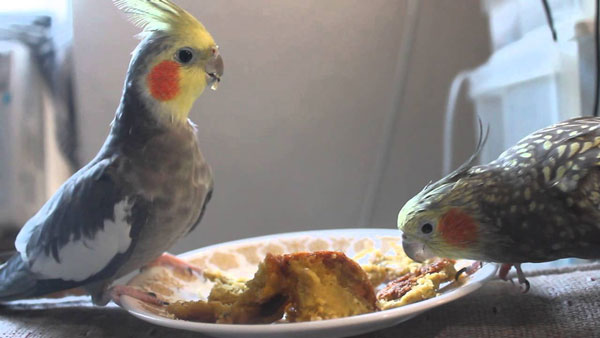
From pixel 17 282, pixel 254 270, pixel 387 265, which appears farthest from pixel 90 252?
pixel 387 265

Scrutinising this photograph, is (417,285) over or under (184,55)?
under

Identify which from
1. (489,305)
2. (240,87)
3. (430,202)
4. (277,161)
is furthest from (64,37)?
(489,305)

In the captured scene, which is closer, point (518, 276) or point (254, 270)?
point (518, 276)

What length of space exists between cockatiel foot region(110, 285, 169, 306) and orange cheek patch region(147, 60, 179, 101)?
27 centimetres

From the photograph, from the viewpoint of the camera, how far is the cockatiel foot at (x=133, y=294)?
2.17 ft

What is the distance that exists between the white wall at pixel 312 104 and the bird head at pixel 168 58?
0.65 feet

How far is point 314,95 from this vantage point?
3.42 ft

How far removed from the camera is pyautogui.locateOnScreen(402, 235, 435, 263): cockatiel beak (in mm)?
616

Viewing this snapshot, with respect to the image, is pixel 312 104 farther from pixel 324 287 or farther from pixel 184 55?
pixel 324 287

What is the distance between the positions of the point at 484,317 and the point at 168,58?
0.53m

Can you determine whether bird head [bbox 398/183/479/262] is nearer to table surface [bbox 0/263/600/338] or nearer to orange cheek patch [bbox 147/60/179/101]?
table surface [bbox 0/263/600/338]

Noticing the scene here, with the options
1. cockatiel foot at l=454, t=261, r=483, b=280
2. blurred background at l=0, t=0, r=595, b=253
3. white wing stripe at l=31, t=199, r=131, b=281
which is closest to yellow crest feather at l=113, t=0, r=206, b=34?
blurred background at l=0, t=0, r=595, b=253

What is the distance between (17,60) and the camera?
3.05 ft

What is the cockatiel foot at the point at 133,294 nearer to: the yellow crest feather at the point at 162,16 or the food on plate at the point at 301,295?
the food on plate at the point at 301,295
